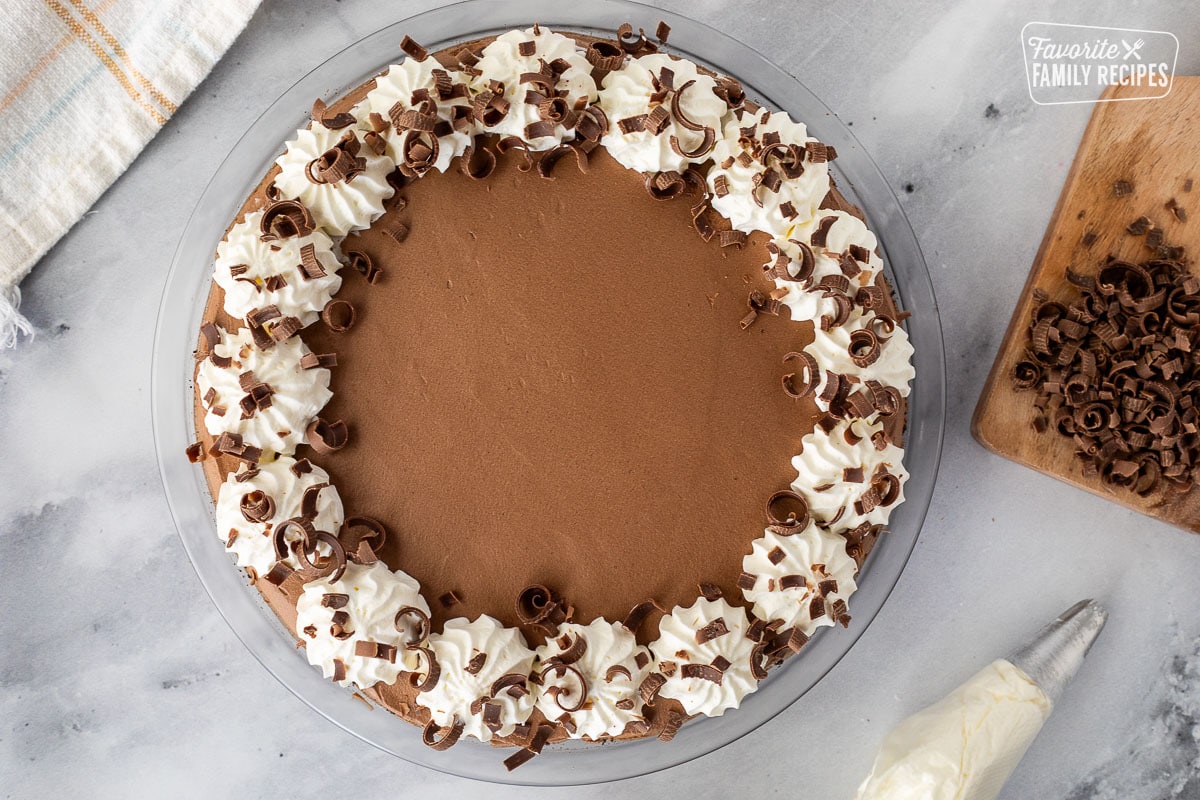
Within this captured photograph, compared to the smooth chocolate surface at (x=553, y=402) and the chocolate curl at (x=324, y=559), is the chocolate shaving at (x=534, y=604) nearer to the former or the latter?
the smooth chocolate surface at (x=553, y=402)

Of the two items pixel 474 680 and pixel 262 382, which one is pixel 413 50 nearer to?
pixel 262 382

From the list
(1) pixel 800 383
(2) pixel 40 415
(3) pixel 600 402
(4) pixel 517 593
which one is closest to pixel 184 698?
(2) pixel 40 415

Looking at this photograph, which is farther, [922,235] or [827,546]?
[922,235]

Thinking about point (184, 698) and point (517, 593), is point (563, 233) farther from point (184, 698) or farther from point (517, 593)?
point (184, 698)

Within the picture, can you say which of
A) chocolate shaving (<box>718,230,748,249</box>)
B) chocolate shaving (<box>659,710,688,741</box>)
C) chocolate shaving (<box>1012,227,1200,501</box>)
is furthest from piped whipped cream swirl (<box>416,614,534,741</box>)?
chocolate shaving (<box>1012,227,1200,501</box>)

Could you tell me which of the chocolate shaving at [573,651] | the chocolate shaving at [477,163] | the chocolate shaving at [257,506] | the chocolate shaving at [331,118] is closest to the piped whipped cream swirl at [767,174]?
the chocolate shaving at [477,163]

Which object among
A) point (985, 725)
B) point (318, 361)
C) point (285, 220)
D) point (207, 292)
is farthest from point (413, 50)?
point (985, 725)
